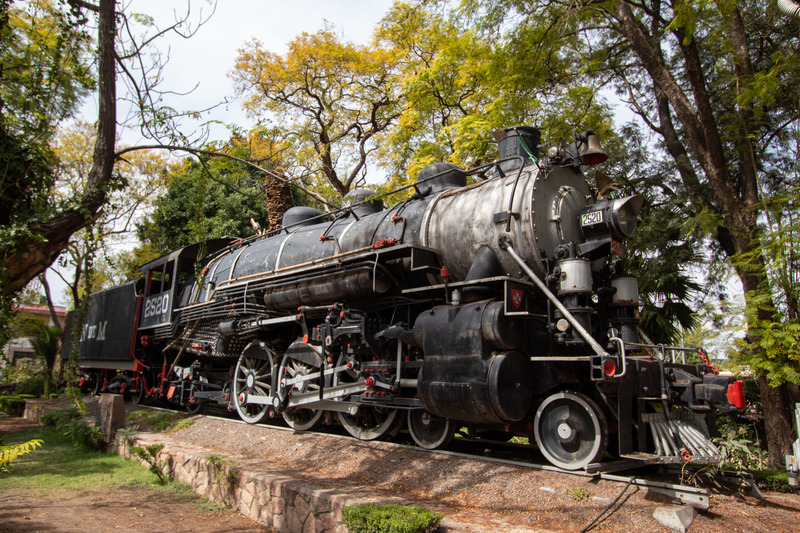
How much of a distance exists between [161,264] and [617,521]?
34.4ft

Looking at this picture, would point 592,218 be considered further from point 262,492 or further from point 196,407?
point 196,407

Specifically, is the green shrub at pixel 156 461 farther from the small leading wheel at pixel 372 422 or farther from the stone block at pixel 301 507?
the stone block at pixel 301 507

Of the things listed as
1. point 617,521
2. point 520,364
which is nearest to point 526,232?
point 520,364

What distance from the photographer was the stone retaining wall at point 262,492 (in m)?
4.61

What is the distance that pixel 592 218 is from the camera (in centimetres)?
580

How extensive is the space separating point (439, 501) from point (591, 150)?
4.08 meters

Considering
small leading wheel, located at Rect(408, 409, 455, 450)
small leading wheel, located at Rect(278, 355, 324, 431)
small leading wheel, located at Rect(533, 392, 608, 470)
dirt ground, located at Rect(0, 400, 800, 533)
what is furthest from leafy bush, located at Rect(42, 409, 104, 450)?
small leading wheel, located at Rect(533, 392, 608, 470)

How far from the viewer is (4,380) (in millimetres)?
20438

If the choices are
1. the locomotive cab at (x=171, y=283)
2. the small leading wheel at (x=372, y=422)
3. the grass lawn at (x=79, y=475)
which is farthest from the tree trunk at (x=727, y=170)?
the locomotive cab at (x=171, y=283)

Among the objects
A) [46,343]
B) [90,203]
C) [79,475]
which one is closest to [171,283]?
[79,475]

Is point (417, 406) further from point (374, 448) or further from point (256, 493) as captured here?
point (256, 493)

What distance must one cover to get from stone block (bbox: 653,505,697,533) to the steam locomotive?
1.88 ft

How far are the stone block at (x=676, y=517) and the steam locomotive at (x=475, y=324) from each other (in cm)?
57

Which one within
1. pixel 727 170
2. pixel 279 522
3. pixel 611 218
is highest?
pixel 727 170
